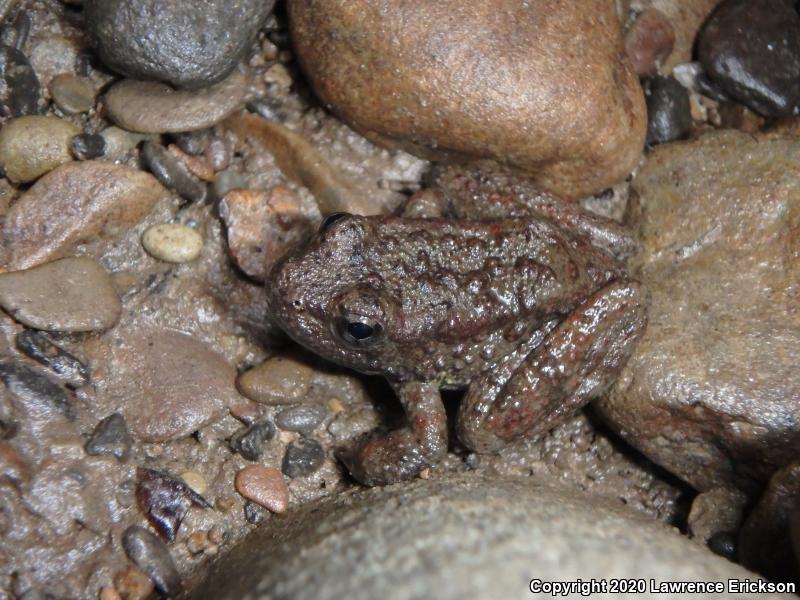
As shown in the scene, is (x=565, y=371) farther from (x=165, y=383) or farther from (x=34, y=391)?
(x=34, y=391)

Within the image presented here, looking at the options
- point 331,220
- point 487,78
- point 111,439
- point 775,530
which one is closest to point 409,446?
point 331,220

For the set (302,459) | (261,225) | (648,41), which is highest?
(648,41)

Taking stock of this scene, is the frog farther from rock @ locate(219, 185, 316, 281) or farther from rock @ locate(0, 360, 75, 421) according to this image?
rock @ locate(0, 360, 75, 421)

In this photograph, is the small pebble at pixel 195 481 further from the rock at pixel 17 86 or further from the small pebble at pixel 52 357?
the rock at pixel 17 86

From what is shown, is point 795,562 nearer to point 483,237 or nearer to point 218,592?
point 483,237

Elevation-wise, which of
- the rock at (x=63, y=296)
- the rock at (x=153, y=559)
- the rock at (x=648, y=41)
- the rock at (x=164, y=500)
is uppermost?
the rock at (x=648, y=41)

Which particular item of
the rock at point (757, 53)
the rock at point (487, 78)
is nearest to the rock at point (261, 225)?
the rock at point (487, 78)
